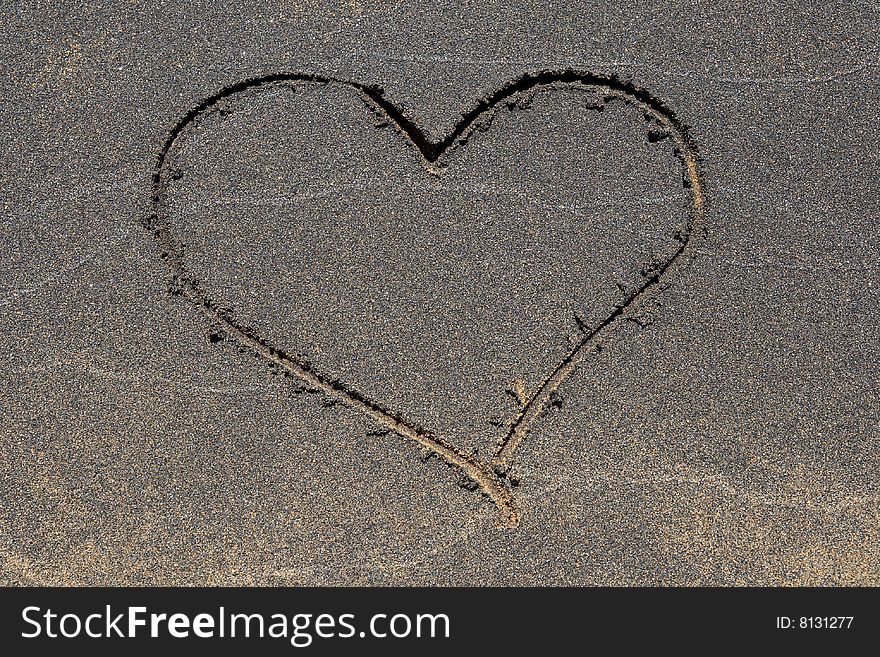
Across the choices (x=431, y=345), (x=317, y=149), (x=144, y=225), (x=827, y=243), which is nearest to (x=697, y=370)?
(x=827, y=243)

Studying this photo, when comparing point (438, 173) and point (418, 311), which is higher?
point (438, 173)

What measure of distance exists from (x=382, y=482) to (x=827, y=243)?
1.30 meters

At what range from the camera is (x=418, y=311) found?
1.93 m

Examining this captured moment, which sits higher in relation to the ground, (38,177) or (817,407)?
(38,177)

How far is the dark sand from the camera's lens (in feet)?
6.25

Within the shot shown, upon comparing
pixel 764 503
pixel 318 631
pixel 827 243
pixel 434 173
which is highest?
pixel 434 173

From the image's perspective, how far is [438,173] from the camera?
6.32ft

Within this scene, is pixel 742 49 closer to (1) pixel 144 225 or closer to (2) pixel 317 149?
(2) pixel 317 149

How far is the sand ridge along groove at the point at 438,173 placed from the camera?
6.25ft

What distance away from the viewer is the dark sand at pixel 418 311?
190 cm

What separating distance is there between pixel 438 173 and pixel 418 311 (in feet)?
1.17

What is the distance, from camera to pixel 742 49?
197cm

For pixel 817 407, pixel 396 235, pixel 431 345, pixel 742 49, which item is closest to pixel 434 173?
pixel 396 235

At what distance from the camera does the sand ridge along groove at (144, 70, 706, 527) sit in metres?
1.91
